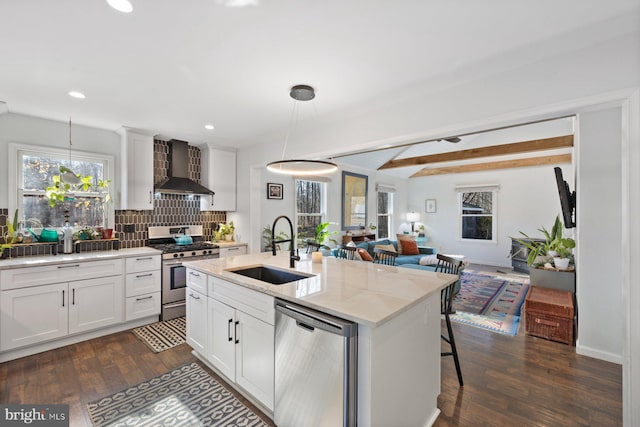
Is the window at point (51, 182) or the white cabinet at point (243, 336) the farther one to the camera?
the window at point (51, 182)

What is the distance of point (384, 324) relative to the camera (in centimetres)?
148

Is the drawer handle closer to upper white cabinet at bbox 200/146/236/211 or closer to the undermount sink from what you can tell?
the undermount sink

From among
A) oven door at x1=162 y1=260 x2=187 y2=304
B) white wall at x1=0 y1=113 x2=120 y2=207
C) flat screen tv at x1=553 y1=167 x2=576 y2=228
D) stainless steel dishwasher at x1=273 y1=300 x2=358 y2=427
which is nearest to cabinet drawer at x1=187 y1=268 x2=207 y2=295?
stainless steel dishwasher at x1=273 y1=300 x2=358 y2=427

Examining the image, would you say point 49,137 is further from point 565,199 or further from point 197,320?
point 565,199

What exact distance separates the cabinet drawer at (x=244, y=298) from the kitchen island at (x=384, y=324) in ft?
0.05

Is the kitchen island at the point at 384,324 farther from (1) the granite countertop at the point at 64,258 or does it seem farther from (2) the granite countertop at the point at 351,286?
(1) the granite countertop at the point at 64,258

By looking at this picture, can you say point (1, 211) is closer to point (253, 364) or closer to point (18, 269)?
point (18, 269)

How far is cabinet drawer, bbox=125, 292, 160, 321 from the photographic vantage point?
3.46 m

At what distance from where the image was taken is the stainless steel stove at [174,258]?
3760 millimetres

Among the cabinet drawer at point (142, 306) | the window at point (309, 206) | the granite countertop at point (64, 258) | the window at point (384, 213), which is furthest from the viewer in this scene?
the window at point (384, 213)

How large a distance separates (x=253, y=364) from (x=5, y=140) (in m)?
3.75

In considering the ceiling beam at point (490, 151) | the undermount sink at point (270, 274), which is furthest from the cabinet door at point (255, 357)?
the ceiling beam at point (490, 151)

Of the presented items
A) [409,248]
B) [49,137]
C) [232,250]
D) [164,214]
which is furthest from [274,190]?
[409,248]

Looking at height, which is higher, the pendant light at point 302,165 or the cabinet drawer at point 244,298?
the pendant light at point 302,165
